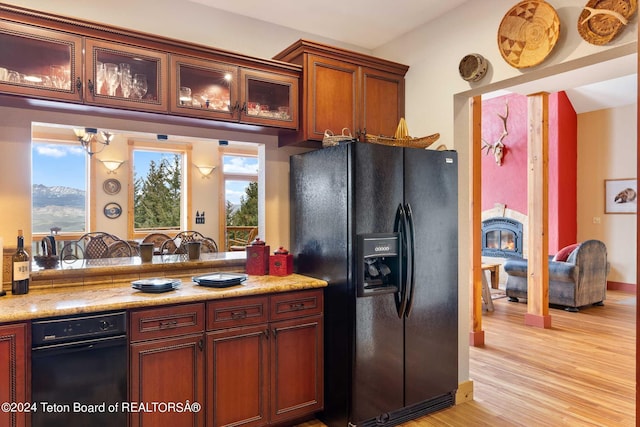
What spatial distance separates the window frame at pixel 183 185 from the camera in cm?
754

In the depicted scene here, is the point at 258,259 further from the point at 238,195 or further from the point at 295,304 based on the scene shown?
the point at 238,195

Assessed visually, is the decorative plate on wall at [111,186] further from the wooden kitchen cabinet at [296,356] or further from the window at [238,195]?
the wooden kitchen cabinet at [296,356]

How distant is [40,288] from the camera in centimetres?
240

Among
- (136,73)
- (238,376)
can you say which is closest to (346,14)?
(136,73)

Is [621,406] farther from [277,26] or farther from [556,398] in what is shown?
[277,26]

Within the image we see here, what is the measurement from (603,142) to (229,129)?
7419 mm

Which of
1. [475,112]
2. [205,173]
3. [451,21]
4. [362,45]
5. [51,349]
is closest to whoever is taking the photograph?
[51,349]

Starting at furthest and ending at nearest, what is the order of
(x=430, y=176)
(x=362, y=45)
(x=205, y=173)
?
(x=205, y=173) < (x=362, y=45) < (x=430, y=176)

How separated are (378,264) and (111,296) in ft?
5.19

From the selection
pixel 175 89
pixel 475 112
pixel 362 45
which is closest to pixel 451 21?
pixel 362 45

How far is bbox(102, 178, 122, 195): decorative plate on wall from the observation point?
7.33 m

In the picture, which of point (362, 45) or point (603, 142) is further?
point (603, 142)

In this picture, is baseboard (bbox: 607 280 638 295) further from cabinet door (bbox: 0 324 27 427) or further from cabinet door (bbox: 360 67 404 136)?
cabinet door (bbox: 0 324 27 427)

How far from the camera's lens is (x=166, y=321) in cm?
215
